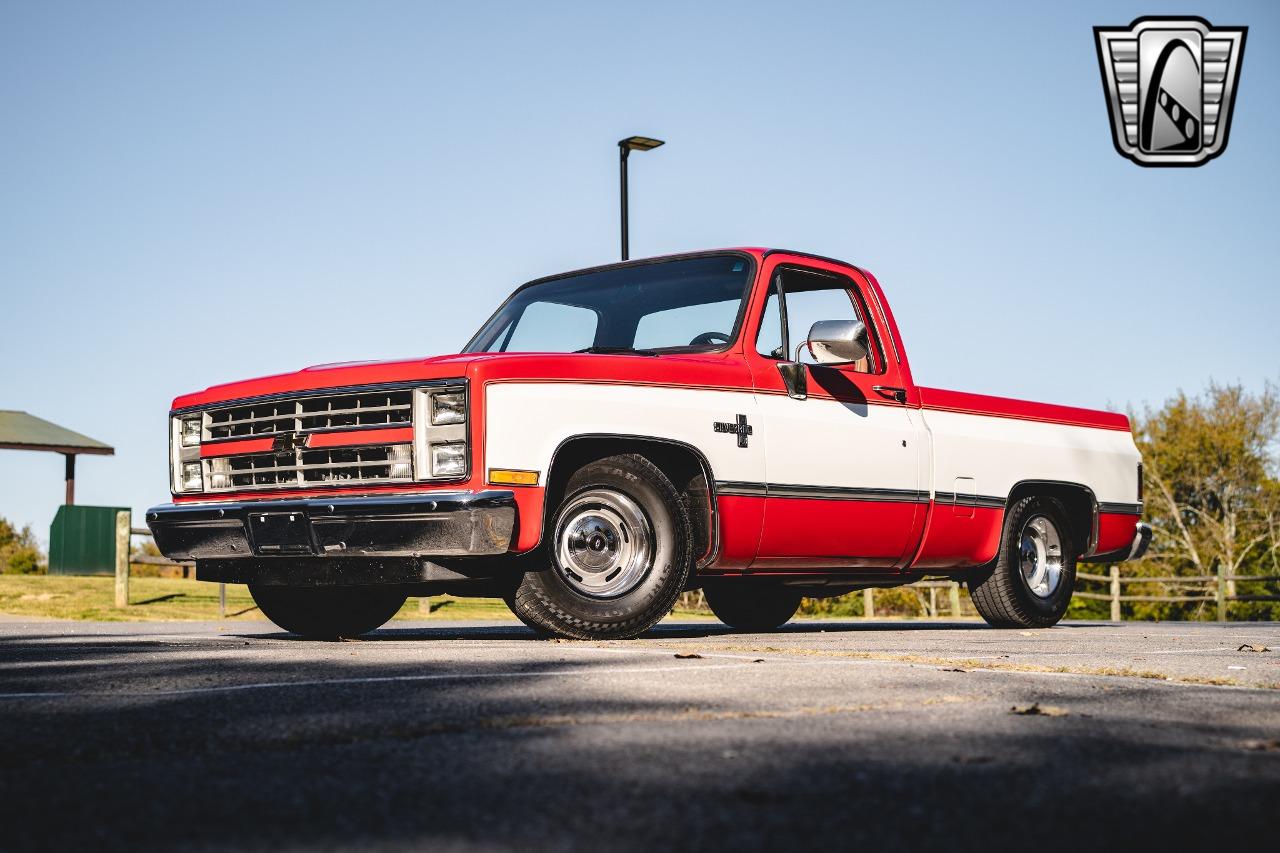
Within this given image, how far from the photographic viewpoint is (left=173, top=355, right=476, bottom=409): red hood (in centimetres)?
654

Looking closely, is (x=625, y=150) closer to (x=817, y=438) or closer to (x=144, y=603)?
(x=144, y=603)

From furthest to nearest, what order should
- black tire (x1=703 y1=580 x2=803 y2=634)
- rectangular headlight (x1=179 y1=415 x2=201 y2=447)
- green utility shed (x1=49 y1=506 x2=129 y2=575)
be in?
green utility shed (x1=49 y1=506 x2=129 y2=575) → black tire (x1=703 y1=580 x2=803 y2=634) → rectangular headlight (x1=179 y1=415 x2=201 y2=447)

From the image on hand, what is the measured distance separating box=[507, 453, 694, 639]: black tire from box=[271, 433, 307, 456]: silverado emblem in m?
1.30

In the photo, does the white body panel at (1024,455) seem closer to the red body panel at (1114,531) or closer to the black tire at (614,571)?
the red body panel at (1114,531)

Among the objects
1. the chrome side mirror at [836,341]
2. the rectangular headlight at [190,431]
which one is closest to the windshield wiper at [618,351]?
the chrome side mirror at [836,341]

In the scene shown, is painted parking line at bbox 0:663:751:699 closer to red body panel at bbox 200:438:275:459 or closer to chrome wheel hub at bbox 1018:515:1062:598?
red body panel at bbox 200:438:275:459

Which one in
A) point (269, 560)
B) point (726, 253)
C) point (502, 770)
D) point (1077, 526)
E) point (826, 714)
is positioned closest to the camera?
point (502, 770)

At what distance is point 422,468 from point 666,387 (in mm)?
1278

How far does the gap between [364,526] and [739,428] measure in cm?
198

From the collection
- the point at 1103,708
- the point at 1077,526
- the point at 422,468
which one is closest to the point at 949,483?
the point at 1077,526

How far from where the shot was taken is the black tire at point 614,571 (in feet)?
21.8

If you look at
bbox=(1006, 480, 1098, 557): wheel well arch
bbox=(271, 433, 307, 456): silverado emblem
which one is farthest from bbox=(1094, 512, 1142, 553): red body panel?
bbox=(271, 433, 307, 456): silverado emblem

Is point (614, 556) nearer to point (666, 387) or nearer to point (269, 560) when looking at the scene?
point (666, 387)

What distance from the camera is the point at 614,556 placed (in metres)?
6.92
